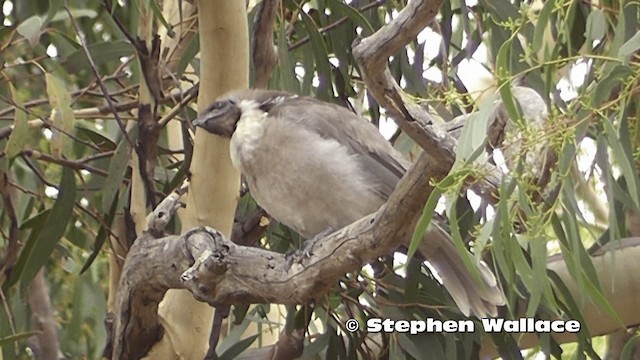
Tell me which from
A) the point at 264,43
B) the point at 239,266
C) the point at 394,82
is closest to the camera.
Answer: the point at 394,82

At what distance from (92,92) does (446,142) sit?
4.07 feet

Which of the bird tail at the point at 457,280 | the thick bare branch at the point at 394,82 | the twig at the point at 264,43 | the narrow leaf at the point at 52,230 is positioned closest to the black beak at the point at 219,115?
the twig at the point at 264,43

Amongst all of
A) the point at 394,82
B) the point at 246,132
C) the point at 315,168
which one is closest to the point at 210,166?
the point at 246,132

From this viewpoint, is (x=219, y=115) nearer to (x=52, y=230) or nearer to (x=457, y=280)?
(x=52, y=230)

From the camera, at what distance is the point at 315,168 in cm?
Answer: 221

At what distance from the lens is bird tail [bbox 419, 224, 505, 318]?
2.15 m

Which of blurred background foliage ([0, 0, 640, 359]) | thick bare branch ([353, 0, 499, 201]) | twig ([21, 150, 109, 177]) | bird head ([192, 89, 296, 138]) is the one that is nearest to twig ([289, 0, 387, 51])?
blurred background foliage ([0, 0, 640, 359])

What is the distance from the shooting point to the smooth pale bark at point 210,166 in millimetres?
2227

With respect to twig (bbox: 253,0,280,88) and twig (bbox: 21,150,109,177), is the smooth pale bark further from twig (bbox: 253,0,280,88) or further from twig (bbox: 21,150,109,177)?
twig (bbox: 21,150,109,177)

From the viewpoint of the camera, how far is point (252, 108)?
226 cm

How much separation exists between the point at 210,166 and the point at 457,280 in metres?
0.48

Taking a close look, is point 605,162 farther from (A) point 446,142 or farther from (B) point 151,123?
(B) point 151,123

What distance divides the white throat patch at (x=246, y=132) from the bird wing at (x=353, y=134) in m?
0.03

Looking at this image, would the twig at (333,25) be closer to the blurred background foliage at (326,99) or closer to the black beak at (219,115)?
the blurred background foliage at (326,99)
